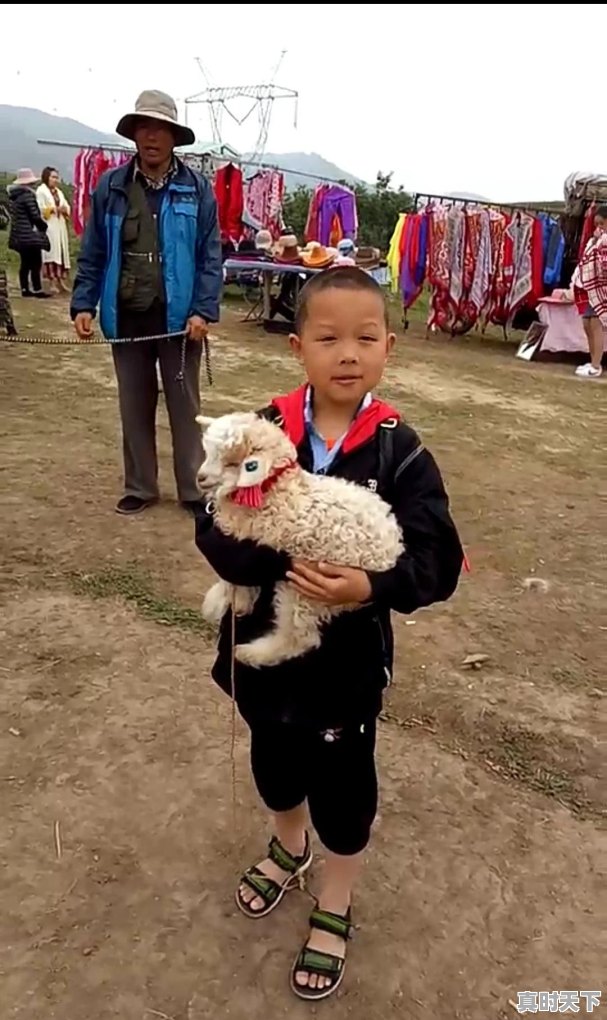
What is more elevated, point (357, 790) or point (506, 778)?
point (357, 790)

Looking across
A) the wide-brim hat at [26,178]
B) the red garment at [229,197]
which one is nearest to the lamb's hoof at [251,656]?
the red garment at [229,197]

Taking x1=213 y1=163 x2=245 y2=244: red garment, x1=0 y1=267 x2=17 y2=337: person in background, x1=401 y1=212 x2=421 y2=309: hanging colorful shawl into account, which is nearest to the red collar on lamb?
x1=0 y1=267 x2=17 y2=337: person in background

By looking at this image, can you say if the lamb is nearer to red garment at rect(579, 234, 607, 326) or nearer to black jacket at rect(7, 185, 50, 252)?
red garment at rect(579, 234, 607, 326)

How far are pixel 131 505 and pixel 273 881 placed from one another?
255cm

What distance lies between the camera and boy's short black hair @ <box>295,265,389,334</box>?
→ 151 cm

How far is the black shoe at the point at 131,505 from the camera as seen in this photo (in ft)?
13.9

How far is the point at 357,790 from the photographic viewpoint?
1745mm

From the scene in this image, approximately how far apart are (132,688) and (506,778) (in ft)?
4.03

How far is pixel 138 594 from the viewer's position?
3.45m

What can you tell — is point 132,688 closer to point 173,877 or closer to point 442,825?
point 173,877

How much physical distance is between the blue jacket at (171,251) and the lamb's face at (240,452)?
101 inches

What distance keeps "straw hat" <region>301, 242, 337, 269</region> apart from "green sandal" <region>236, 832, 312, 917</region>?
8148 millimetres

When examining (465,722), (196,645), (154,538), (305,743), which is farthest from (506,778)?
(154,538)

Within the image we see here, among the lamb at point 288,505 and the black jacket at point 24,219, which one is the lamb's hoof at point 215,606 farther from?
the black jacket at point 24,219
